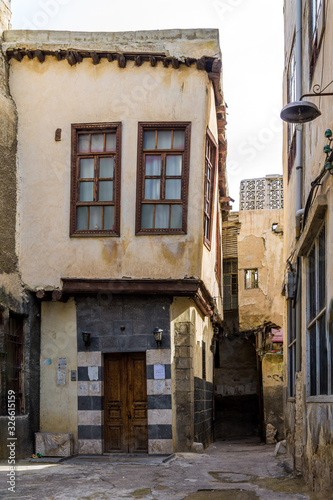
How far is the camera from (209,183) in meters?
13.2

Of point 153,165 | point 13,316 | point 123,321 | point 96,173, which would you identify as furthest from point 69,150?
point 123,321

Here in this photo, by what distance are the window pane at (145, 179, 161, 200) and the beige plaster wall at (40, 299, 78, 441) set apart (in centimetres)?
256

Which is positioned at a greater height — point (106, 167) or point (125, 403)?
point (106, 167)

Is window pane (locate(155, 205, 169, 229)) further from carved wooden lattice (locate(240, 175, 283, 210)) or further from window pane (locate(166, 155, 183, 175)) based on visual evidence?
carved wooden lattice (locate(240, 175, 283, 210))

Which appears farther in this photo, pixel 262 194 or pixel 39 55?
pixel 262 194

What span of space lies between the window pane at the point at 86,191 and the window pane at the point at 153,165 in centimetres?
112

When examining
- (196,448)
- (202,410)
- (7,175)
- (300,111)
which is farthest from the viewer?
(202,410)

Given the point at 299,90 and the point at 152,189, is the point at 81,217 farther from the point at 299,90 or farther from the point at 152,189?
the point at 299,90

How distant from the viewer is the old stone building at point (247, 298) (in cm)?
2306

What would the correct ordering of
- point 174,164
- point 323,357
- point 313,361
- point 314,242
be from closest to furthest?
point 323,357 < point 314,242 < point 313,361 < point 174,164

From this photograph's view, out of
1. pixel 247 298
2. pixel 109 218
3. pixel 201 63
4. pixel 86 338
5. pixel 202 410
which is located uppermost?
pixel 201 63

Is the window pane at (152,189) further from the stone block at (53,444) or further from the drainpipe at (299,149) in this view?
the stone block at (53,444)

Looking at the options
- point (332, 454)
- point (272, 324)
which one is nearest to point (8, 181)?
point (332, 454)

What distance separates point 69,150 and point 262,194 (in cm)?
1447
